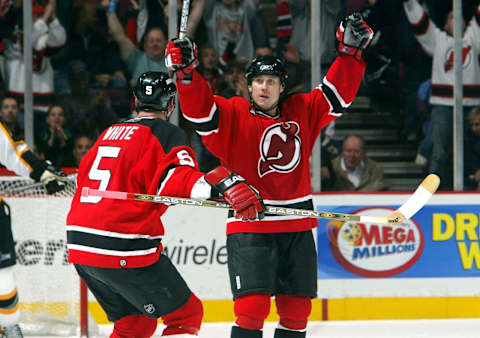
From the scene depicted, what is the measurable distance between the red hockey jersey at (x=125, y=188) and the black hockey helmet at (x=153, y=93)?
0.11 meters

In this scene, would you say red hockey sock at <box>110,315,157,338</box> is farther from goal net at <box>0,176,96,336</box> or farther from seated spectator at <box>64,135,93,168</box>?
seated spectator at <box>64,135,93,168</box>

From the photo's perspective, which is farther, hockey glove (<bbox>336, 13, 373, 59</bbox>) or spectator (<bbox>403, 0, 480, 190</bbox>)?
spectator (<bbox>403, 0, 480, 190</bbox>)

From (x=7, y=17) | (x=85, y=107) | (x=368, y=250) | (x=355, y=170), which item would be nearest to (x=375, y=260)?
(x=368, y=250)

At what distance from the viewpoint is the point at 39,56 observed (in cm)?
512

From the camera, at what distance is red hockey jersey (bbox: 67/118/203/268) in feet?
8.66

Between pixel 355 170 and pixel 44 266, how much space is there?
187 centimetres

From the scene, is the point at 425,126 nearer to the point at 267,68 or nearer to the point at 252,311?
the point at 267,68

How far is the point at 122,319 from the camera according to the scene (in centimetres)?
283

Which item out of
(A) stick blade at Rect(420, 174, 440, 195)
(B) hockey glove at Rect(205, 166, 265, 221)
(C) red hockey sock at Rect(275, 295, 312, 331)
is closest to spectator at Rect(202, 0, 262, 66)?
(A) stick blade at Rect(420, 174, 440, 195)

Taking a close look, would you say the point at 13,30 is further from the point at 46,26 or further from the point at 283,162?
the point at 283,162

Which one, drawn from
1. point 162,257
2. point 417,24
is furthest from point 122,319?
point 417,24

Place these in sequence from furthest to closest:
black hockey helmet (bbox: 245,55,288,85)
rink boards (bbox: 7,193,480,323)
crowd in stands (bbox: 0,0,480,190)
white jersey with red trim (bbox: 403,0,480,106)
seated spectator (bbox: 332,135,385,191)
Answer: white jersey with red trim (bbox: 403,0,480,106) < crowd in stands (bbox: 0,0,480,190) < seated spectator (bbox: 332,135,385,191) < rink boards (bbox: 7,193,480,323) < black hockey helmet (bbox: 245,55,288,85)

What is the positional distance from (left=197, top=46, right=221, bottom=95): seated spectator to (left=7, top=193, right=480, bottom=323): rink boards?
861 mm

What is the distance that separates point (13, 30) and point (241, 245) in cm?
267
